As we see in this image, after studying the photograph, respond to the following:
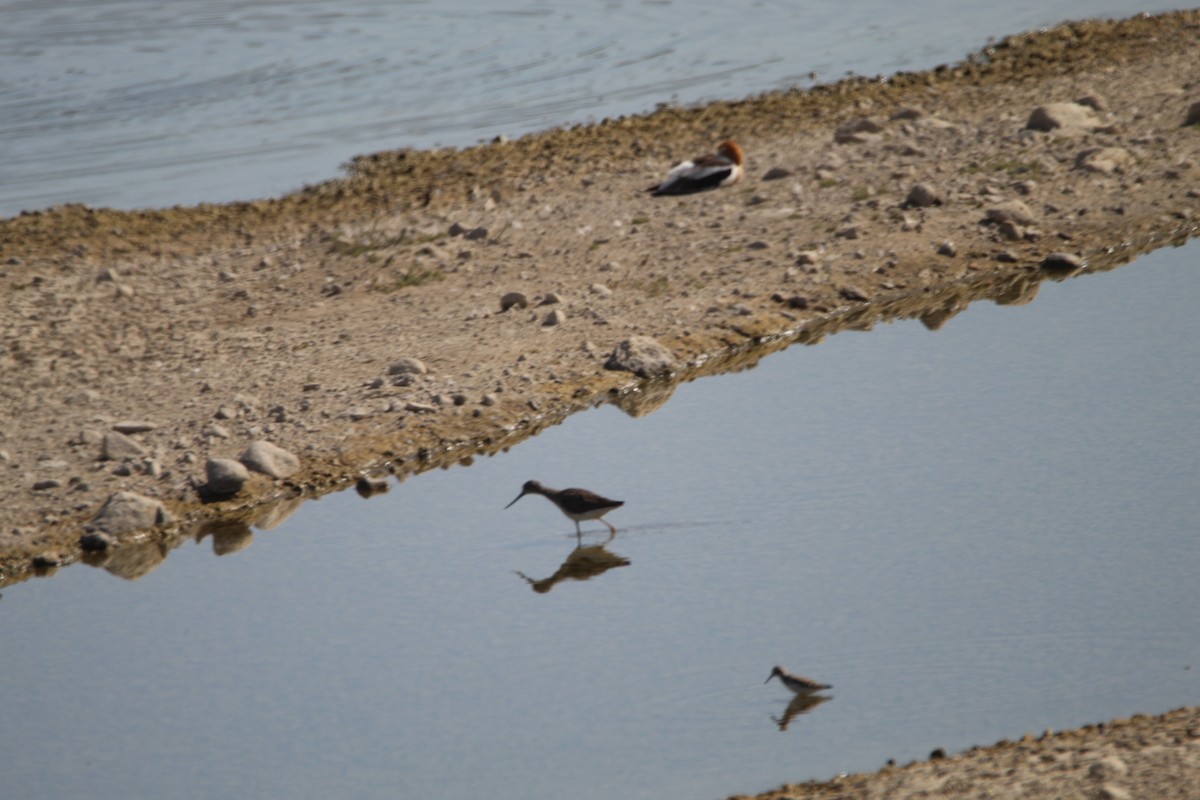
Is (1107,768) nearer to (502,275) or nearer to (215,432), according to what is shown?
(215,432)

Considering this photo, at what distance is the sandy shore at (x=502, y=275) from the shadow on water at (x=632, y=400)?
0.02m

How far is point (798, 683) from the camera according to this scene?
607 cm

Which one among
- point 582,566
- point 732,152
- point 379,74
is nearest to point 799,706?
point 582,566

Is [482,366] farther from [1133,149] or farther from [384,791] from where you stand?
[1133,149]

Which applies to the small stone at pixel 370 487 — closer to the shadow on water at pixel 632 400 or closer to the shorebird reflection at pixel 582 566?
the shadow on water at pixel 632 400

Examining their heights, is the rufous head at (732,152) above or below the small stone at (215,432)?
above

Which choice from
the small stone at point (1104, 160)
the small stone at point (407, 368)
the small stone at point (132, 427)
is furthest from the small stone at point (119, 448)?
the small stone at point (1104, 160)

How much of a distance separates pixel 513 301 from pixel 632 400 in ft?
4.81

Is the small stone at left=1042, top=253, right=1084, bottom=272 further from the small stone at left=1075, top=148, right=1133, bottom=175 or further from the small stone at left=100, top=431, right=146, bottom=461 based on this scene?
the small stone at left=100, top=431, right=146, bottom=461

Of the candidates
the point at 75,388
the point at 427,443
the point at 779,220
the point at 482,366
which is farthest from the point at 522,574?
the point at 779,220

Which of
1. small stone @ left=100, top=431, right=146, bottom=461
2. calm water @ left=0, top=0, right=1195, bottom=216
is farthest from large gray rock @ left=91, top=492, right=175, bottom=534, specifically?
calm water @ left=0, top=0, right=1195, bottom=216

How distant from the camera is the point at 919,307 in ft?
34.6

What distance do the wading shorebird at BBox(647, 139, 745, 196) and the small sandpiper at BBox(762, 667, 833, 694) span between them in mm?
6762

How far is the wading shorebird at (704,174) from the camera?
12352mm
